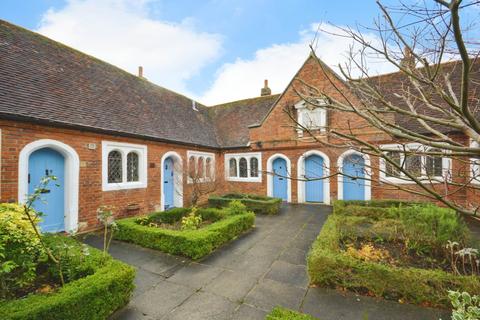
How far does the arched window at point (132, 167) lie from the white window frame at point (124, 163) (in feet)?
0.45

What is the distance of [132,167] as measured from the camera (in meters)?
9.38

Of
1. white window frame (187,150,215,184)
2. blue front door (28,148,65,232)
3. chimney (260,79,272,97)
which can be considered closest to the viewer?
blue front door (28,148,65,232)

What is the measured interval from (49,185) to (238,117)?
1221 centimetres

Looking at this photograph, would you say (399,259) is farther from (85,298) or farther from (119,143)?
(119,143)

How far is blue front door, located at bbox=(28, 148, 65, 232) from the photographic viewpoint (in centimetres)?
654

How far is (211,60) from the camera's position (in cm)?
1024

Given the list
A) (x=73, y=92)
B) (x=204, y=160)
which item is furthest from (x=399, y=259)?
(x=73, y=92)

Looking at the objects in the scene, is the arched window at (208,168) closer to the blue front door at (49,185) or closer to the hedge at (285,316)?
the blue front door at (49,185)

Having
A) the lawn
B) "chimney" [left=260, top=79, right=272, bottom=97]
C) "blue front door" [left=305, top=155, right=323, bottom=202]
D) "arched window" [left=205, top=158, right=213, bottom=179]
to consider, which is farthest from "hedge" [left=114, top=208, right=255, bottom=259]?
"chimney" [left=260, top=79, right=272, bottom=97]

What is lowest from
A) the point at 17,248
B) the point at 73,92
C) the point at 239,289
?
the point at 239,289

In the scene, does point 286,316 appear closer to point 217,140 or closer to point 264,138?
point 264,138

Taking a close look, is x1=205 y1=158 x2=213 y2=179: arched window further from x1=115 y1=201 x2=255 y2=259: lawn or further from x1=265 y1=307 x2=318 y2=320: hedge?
x1=265 y1=307 x2=318 y2=320: hedge

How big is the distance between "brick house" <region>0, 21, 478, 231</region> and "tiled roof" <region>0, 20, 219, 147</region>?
0.14ft

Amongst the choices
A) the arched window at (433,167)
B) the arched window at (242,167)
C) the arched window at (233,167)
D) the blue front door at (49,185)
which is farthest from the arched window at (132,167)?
the arched window at (433,167)
